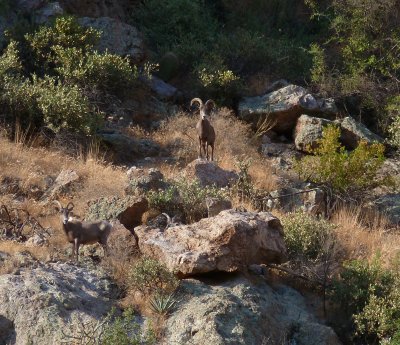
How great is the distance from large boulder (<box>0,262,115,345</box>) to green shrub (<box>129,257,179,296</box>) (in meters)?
0.40

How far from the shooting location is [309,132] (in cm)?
1945

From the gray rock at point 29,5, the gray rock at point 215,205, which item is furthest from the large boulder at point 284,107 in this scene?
the gray rock at point 215,205

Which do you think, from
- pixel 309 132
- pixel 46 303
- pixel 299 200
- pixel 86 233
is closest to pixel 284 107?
pixel 309 132

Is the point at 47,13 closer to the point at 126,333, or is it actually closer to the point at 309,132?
the point at 309,132

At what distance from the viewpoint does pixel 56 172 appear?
Result: 15828 millimetres

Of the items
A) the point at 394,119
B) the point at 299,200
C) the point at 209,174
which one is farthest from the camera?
the point at 394,119

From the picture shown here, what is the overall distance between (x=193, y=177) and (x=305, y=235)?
275cm

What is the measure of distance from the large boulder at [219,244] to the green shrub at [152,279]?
26 cm

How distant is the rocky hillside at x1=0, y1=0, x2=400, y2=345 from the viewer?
10586 millimetres

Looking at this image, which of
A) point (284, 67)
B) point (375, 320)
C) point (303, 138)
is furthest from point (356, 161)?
point (284, 67)

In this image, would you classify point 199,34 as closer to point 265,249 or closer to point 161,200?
point 161,200

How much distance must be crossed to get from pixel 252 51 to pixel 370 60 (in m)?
2.99

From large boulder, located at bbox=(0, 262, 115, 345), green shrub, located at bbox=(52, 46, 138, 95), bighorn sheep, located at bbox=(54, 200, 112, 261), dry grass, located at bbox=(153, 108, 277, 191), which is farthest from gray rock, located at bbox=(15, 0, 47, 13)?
large boulder, located at bbox=(0, 262, 115, 345)

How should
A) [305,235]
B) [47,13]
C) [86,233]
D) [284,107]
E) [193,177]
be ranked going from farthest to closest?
[47,13] < [284,107] < [193,177] < [305,235] < [86,233]
